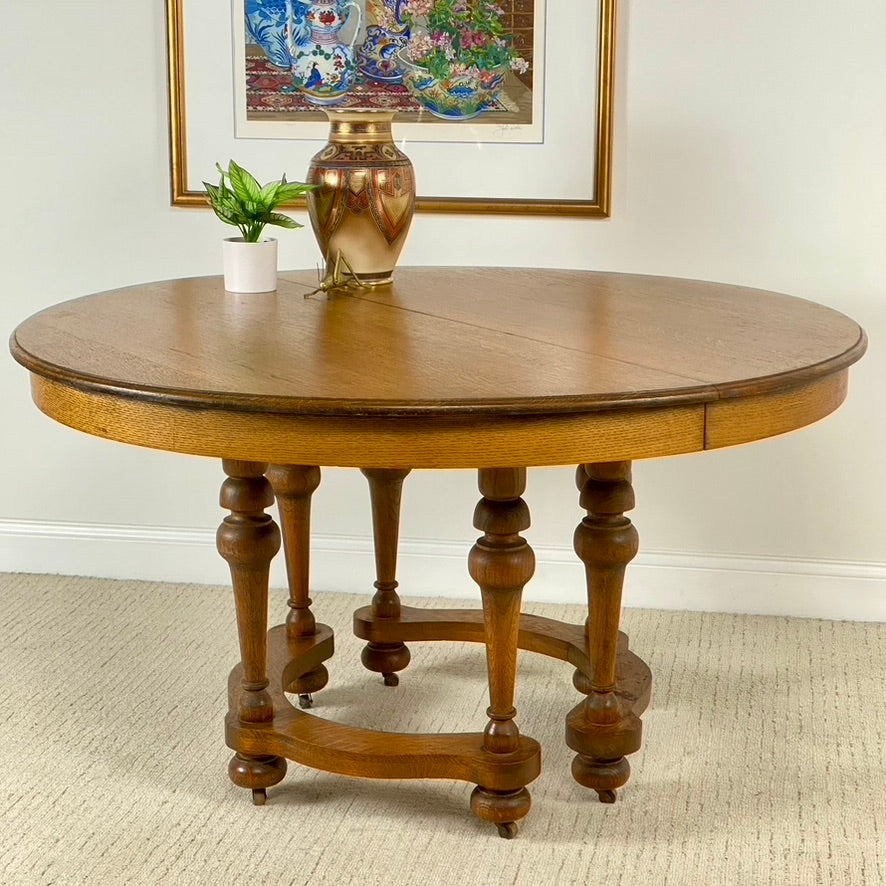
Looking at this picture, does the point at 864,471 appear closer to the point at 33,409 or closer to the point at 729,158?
the point at 729,158

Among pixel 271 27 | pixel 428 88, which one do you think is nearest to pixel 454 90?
pixel 428 88

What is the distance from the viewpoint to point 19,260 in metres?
3.71

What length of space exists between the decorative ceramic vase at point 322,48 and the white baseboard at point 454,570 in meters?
1.22

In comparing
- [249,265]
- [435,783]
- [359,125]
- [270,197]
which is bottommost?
[435,783]

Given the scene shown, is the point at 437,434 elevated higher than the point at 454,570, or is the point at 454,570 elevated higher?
the point at 437,434

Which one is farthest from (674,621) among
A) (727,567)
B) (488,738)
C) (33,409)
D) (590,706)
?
(33,409)

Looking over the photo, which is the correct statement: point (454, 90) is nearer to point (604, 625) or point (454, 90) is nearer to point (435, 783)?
point (604, 625)

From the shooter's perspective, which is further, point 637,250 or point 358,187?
point 637,250

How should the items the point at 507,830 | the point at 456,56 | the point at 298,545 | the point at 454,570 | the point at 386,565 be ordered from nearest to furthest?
1. the point at 507,830
2. the point at 298,545
3. the point at 386,565
4. the point at 456,56
5. the point at 454,570

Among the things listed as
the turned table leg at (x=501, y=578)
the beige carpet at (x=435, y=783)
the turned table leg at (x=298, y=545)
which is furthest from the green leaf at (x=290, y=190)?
the beige carpet at (x=435, y=783)

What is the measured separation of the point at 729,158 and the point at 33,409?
80.5 inches

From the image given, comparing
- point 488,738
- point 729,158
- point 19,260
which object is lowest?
point 488,738

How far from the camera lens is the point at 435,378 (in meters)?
1.97

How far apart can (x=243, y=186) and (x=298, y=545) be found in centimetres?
76
